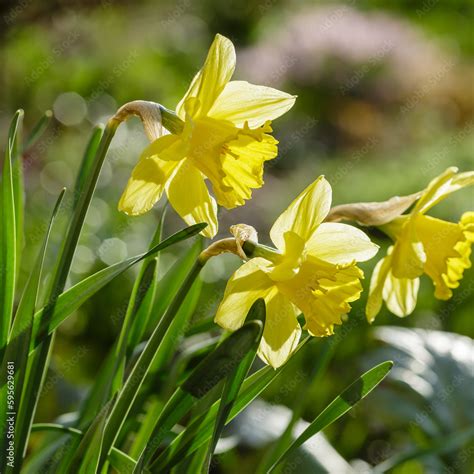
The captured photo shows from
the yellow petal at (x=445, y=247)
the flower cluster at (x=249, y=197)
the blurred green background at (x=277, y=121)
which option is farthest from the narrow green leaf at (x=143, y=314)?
the blurred green background at (x=277, y=121)

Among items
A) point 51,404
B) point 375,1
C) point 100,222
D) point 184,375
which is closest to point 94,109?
point 100,222

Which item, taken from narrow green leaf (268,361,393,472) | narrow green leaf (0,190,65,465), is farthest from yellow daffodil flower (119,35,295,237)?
narrow green leaf (268,361,393,472)

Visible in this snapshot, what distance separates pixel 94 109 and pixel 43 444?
9.30ft

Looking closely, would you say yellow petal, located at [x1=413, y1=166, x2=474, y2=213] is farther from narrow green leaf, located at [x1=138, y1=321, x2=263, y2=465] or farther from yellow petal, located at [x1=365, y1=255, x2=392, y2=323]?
narrow green leaf, located at [x1=138, y1=321, x2=263, y2=465]

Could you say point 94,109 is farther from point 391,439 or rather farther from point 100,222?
point 391,439

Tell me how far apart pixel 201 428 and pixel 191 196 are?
25 cm

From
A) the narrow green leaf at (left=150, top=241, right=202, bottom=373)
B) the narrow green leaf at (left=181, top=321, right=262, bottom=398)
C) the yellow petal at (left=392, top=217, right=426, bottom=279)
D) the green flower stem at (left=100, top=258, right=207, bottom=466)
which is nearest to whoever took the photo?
the narrow green leaf at (left=181, top=321, right=262, bottom=398)

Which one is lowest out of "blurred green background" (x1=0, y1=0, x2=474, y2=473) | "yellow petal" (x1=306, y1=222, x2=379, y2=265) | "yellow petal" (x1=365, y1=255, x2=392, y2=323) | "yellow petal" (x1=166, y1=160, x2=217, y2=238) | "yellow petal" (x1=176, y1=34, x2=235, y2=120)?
"blurred green background" (x1=0, y1=0, x2=474, y2=473)

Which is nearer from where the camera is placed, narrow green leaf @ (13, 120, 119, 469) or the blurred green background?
narrow green leaf @ (13, 120, 119, 469)

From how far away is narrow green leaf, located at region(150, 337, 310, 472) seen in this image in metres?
0.89

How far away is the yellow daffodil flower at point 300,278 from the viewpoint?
0.78m

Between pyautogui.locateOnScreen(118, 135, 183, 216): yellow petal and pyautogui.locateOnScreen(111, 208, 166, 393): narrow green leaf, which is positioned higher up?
pyautogui.locateOnScreen(118, 135, 183, 216): yellow petal

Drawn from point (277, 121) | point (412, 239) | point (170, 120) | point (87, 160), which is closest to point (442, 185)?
point (412, 239)

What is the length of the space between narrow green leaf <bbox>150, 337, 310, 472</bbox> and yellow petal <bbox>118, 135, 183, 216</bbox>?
0.23 metres
